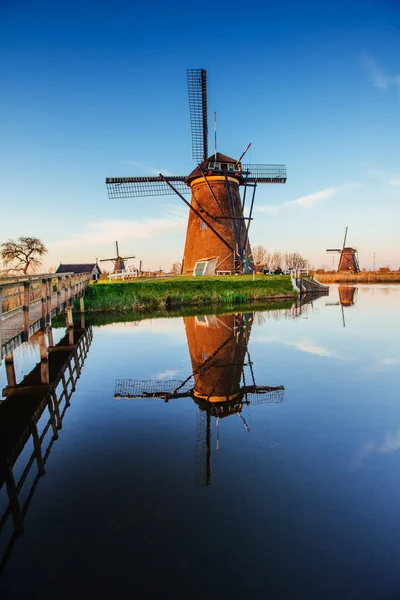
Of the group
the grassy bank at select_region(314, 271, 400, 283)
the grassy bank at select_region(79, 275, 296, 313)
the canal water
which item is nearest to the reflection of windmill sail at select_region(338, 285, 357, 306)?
the grassy bank at select_region(79, 275, 296, 313)

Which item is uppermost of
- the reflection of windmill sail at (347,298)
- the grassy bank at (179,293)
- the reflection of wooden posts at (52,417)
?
the grassy bank at (179,293)

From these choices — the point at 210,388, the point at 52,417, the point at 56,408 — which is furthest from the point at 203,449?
the point at 56,408

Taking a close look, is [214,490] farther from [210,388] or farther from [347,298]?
[347,298]

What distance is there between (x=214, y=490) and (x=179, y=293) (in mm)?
21943

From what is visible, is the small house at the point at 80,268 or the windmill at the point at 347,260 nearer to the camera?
the small house at the point at 80,268

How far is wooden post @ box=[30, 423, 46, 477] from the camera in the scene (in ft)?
17.0

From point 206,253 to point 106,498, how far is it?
91.0ft

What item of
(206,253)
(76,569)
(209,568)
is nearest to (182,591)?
(209,568)

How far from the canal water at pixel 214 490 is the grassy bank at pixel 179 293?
14473 millimetres

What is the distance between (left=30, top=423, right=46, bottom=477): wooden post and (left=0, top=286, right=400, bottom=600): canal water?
102 mm

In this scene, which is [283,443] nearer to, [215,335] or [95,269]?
[215,335]

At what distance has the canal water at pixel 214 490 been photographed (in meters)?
3.24

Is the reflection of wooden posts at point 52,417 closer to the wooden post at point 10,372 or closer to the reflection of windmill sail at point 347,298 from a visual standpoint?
the wooden post at point 10,372

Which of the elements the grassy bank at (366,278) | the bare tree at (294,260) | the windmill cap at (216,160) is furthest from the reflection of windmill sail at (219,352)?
the bare tree at (294,260)
